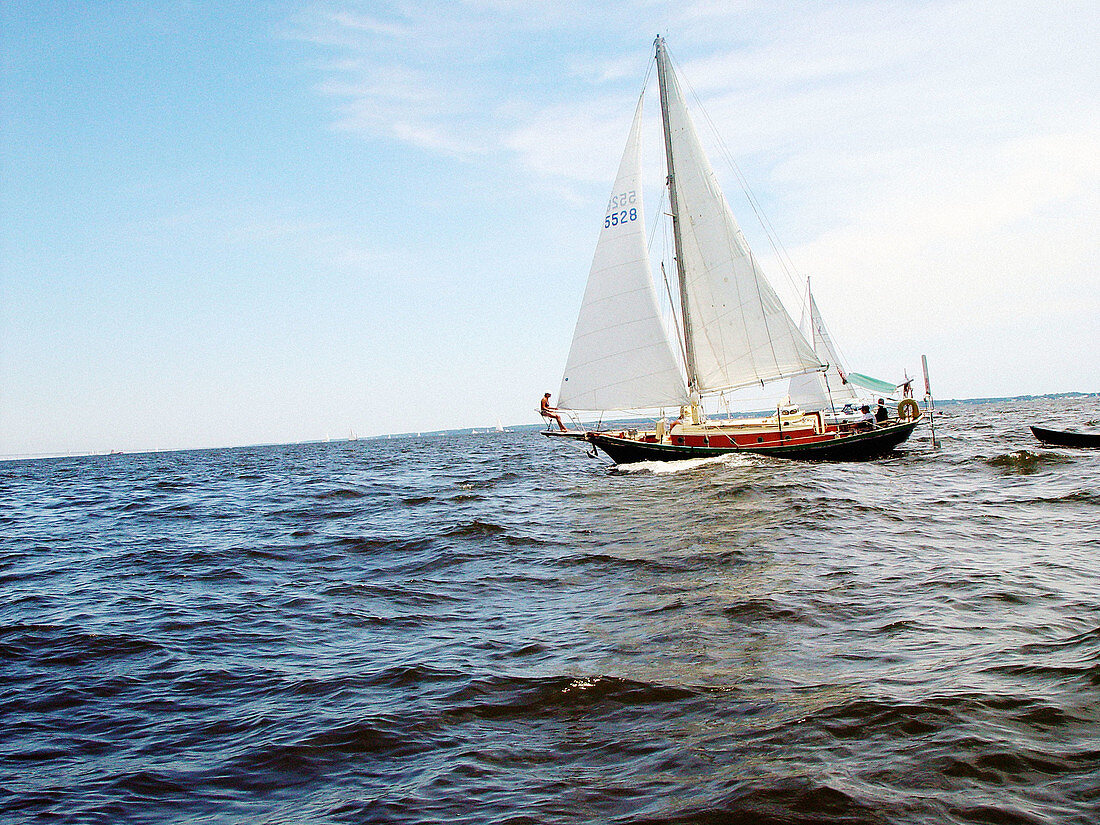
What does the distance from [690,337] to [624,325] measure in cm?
344

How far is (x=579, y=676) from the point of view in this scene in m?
5.91

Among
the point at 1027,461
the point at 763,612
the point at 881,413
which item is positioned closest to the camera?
the point at 763,612

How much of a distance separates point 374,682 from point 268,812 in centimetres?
205

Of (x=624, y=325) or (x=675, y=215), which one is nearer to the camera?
(x=624, y=325)

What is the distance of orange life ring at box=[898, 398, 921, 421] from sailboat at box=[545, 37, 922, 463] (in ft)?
3.44

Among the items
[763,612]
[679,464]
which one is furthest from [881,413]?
[763,612]

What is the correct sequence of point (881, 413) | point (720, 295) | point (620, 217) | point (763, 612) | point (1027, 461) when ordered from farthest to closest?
point (881, 413)
point (720, 295)
point (620, 217)
point (1027, 461)
point (763, 612)

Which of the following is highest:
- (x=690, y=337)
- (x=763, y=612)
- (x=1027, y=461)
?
(x=690, y=337)

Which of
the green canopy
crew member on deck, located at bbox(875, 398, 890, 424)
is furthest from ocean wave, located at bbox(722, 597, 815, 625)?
the green canopy

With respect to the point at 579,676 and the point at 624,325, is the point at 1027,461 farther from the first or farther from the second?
the point at 579,676

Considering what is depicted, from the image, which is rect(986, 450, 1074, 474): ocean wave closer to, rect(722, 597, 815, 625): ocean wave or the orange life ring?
the orange life ring

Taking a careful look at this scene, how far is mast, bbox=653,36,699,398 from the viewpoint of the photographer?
28703mm

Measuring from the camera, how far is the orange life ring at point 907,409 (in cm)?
2992

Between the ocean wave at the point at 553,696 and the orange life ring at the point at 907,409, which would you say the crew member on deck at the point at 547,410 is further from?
the ocean wave at the point at 553,696
